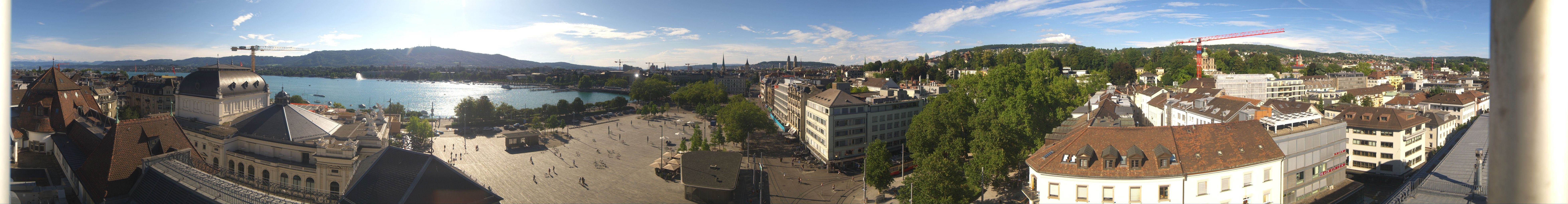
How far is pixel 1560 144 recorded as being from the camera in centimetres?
94

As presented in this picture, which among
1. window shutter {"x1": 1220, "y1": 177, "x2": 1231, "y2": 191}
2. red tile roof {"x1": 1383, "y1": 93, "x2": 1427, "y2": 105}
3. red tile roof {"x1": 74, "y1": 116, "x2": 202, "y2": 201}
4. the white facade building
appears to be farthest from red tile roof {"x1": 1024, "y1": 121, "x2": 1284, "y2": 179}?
red tile roof {"x1": 1383, "y1": 93, "x2": 1427, "y2": 105}

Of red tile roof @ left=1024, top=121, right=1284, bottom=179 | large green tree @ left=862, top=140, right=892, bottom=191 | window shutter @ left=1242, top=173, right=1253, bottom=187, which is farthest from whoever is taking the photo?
large green tree @ left=862, top=140, right=892, bottom=191

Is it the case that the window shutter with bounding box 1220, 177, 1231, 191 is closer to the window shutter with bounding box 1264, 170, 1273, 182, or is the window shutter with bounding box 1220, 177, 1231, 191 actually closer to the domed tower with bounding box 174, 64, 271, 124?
the window shutter with bounding box 1264, 170, 1273, 182

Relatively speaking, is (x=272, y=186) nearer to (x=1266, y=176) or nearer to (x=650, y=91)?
(x=1266, y=176)

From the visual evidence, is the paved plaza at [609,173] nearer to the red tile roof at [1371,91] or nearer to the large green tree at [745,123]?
the large green tree at [745,123]

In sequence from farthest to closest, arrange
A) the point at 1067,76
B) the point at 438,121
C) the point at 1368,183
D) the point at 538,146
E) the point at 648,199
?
the point at 1067,76 → the point at 438,121 → the point at 538,146 → the point at 1368,183 → the point at 648,199

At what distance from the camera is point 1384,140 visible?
47.5 ft

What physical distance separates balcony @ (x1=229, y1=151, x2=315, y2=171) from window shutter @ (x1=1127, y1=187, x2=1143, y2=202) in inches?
400

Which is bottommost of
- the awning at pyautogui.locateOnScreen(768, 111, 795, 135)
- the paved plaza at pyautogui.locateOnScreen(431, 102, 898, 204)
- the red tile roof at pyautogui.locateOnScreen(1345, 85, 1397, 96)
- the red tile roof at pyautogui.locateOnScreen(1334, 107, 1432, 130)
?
the paved plaza at pyautogui.locateOnScreen(431, 102, 898, 204)

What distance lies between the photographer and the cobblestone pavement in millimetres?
11445

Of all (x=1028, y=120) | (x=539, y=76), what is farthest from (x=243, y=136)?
(x=539, y=76)

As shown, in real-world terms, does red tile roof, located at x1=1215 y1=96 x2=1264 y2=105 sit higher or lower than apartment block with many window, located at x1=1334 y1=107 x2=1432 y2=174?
higher

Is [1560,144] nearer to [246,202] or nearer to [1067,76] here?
[246,202]

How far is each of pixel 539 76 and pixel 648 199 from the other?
188 ft
